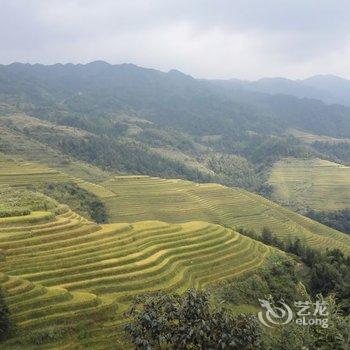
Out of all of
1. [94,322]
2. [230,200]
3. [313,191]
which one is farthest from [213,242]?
[313,191]

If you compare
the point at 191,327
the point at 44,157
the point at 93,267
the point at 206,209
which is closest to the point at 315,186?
the point at 206,209

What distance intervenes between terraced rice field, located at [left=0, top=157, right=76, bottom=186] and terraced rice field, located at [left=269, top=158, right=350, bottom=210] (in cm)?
7908

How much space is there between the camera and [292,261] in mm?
55125

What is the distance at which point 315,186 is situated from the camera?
16462 centimetres

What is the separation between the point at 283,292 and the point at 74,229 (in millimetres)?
20662

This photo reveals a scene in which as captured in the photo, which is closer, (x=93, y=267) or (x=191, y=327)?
(x=191, y=327)

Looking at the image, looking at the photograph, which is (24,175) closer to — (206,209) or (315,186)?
(206,209)

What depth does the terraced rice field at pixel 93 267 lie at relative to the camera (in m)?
28.5

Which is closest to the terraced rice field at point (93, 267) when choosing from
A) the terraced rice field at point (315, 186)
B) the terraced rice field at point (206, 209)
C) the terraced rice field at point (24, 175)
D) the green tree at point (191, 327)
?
the green tree at point (191, 327)

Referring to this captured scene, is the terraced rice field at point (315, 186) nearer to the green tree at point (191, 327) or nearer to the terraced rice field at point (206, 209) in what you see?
the terraced rice field at point (206, 209)

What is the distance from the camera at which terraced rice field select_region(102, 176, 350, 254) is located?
300 feet

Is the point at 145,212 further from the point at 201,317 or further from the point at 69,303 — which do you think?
the point at 201,317

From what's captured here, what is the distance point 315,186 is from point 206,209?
7828cm

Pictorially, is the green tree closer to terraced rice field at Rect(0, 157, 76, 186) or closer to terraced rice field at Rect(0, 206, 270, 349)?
terraced rice field at Rect(0, 206, 270, 349)
